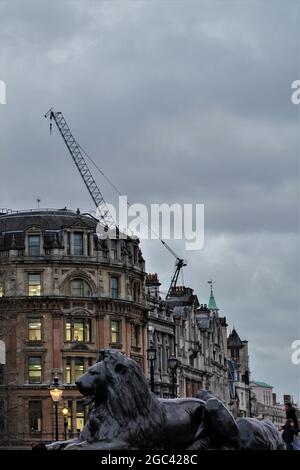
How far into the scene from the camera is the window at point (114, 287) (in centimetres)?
8875

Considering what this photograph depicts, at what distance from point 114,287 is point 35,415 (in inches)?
541

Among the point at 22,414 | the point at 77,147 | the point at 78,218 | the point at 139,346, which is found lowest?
the point at 22,414

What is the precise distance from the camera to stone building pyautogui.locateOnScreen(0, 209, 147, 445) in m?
83.3

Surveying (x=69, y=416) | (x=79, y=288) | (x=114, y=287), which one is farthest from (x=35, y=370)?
(x=114, y=287)

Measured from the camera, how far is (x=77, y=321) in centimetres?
8650

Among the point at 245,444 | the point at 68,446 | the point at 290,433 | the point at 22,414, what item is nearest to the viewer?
the point at 68,446

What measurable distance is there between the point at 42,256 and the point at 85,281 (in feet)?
14.8

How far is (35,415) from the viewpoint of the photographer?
83062mm

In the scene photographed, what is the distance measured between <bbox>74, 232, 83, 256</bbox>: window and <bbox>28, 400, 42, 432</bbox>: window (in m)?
13.6

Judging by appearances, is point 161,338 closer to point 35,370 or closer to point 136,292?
point 136,292

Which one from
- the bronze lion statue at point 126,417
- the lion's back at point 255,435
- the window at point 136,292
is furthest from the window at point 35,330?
the bronze lion statue at point 126,417

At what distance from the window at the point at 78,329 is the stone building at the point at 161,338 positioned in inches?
331

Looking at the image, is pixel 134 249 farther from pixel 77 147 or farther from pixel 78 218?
pixel 77 147

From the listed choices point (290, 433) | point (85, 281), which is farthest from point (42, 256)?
point (290, 433)
